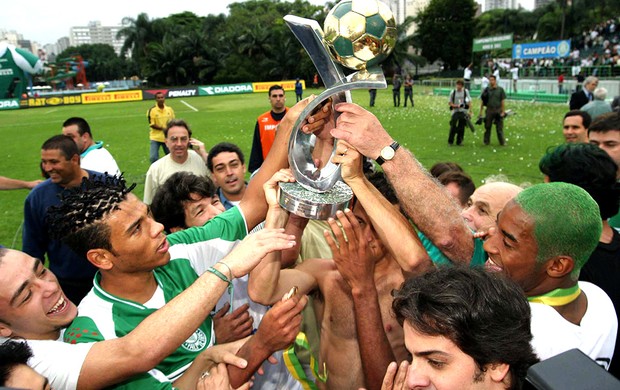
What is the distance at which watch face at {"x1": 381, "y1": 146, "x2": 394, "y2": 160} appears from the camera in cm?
225

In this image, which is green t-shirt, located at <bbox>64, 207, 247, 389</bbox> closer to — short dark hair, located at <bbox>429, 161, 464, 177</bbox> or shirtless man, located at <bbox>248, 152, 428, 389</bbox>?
shirtless man, located at <bbox>248, 152, 428, 389</bbox>

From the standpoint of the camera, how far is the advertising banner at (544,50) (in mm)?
28922

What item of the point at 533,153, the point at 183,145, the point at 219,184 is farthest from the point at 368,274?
the point at 533,153

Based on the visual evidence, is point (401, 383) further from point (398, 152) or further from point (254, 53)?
point (254, 53)

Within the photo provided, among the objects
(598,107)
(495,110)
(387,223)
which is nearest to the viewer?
(387,223)

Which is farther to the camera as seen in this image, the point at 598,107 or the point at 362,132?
the point at 598,107

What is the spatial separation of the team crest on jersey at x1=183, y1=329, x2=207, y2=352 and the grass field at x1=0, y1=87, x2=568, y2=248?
231 inches

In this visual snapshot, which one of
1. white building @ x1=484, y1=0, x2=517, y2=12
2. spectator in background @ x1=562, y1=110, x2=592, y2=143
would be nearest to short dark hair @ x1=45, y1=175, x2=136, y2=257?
spectator in background @ x1=562, y1=110, x2=592, y2=143

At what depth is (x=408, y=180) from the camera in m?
2.28

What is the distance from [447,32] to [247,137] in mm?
46867

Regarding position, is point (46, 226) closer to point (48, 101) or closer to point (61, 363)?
point (61, 363)

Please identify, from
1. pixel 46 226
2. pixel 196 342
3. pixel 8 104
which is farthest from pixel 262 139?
pixel 8 104

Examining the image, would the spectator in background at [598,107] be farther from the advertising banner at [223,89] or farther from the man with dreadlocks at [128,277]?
the advertising banner at [223,89]

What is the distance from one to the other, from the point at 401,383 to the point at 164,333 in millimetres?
945
